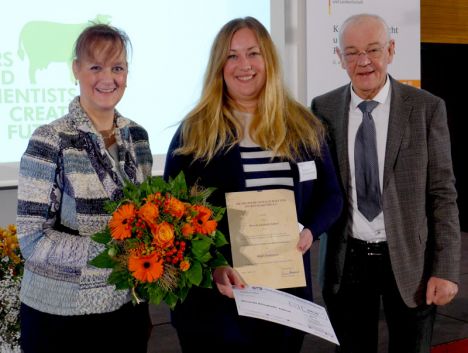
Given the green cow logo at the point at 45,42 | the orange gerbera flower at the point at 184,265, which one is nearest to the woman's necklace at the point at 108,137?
the orange gerbera flower at the point at 184,265

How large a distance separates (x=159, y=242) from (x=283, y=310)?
18.2 inches

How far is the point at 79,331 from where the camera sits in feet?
6.01

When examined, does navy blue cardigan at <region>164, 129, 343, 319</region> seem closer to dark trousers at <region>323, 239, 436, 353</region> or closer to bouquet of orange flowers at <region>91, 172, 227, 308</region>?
bouquet of orange flowers at <region>91, 172, 227, 308</region>

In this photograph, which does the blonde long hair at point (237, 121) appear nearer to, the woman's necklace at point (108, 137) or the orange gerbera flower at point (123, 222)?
the woman's necklace at point (108, 137)

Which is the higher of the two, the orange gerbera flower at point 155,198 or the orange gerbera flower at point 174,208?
the orange gerbera flower at point 155,198

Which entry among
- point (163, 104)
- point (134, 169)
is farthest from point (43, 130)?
point (163, 104)

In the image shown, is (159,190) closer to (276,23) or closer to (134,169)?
(134,169)

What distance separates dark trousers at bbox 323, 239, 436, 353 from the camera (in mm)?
2238

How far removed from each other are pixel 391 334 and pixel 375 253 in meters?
0.34

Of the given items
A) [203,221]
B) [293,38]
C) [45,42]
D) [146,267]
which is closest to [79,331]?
[146,267]

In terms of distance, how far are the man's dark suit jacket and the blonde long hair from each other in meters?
0.35

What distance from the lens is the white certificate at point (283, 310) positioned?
173cm

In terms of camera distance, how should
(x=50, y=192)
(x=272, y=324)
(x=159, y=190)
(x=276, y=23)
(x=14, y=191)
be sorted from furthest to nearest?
(x=276, y=23) < (x=14, y=191) < (x=272, y=324) < (x=50, y=192) < (x=159, y=190)

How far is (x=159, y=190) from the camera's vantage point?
1.64 m
